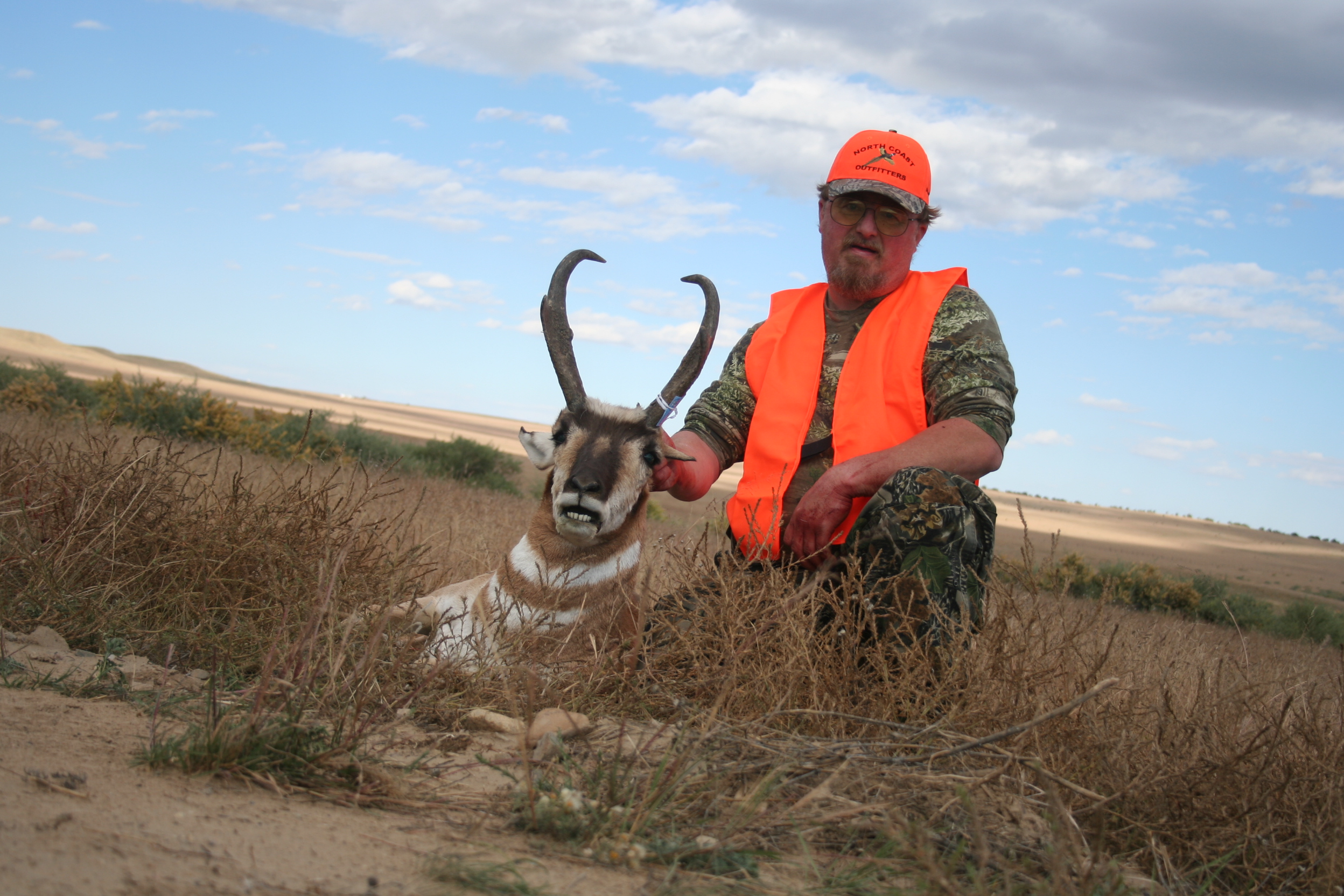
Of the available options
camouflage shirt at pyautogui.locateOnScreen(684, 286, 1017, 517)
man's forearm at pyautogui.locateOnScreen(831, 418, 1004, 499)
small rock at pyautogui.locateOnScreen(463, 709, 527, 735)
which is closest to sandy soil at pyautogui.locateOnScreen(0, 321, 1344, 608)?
camouflage shirt at pyautogui.locateOnScreen(684, 286, 1017, 517)

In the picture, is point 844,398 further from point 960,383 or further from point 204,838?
point 204,838

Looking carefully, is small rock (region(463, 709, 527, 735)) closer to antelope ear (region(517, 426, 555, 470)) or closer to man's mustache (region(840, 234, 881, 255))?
antelope ear (region(517, 426, 555, 470))

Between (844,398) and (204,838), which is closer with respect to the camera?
(204,838)

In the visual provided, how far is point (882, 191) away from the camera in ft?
18.2

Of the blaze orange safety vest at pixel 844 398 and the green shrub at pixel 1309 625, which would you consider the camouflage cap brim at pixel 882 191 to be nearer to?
the blaze orange safety vest at pixel 844 398

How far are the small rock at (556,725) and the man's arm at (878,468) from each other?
173cm

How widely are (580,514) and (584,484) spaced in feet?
0.55

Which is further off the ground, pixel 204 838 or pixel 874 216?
pixel 874 216

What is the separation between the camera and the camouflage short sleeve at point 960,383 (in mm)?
5059

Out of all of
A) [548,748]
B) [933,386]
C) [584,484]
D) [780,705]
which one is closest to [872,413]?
[933,386]

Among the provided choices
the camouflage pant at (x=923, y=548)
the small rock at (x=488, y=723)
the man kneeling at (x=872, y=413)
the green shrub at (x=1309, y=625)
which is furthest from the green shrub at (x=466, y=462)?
the small rock at (x=488, y=723)

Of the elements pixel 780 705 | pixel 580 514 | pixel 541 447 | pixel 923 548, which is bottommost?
pixel 780 705

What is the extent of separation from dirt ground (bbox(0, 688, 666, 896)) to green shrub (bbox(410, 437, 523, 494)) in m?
17.6

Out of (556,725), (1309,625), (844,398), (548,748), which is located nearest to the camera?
(548,748)
